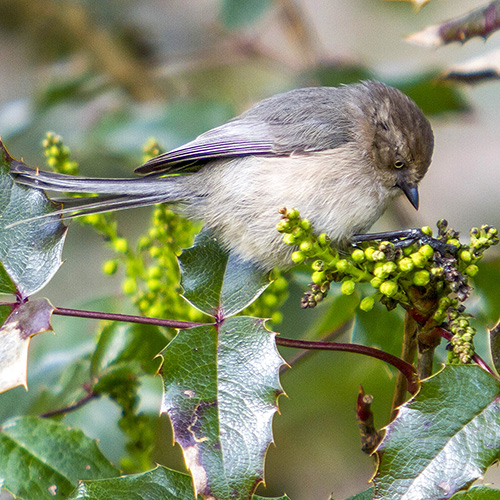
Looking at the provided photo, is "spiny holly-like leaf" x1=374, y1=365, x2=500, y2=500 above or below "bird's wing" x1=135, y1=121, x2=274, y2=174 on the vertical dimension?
below

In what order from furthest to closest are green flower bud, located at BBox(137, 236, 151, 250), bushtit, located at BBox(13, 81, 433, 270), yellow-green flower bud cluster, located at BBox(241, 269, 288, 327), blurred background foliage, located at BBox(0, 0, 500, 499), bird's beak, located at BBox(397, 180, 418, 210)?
bird's beak, located at BBox(397, 180, 418, 210) < blurred background foliage, located at BBox(0, 0, 500, 499) < bushtit, located at BBox(13, 81, 433, 270) < green flower bud, located at BBox(137, 236, 151, 250) < yellow-green flower bud cluster, located at BBox(241, 269, 288, 327)

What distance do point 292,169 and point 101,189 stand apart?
61cm

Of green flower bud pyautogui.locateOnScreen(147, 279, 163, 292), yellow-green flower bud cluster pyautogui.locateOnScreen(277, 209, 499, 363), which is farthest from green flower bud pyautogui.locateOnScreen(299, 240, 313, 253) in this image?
green flower bud pyautogui.locateOnScreen(147, 279, 163, 292)

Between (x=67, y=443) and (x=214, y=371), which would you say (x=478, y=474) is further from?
(x=67, y=443)

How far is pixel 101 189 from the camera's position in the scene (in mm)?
1909

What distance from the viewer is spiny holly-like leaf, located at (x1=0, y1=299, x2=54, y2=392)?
114 cm

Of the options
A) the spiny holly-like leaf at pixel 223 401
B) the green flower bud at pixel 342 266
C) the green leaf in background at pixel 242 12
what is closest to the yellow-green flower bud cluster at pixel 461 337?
the green flower bud at pixel 342 266

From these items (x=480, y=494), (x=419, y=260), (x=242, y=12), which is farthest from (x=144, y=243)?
(x=242, y=12)

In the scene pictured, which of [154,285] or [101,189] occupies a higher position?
[101,189]

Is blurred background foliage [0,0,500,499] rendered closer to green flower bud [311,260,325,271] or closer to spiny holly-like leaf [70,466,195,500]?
green flower bud [311,260,325,271]

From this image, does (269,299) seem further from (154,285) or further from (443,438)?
(443,438)

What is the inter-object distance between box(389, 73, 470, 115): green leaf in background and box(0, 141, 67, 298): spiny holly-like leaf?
67.5 inches

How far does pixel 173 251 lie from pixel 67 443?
59cm

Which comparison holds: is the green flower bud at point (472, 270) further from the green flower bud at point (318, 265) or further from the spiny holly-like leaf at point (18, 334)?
the spiny holly-like leaf at point (18, 334)
